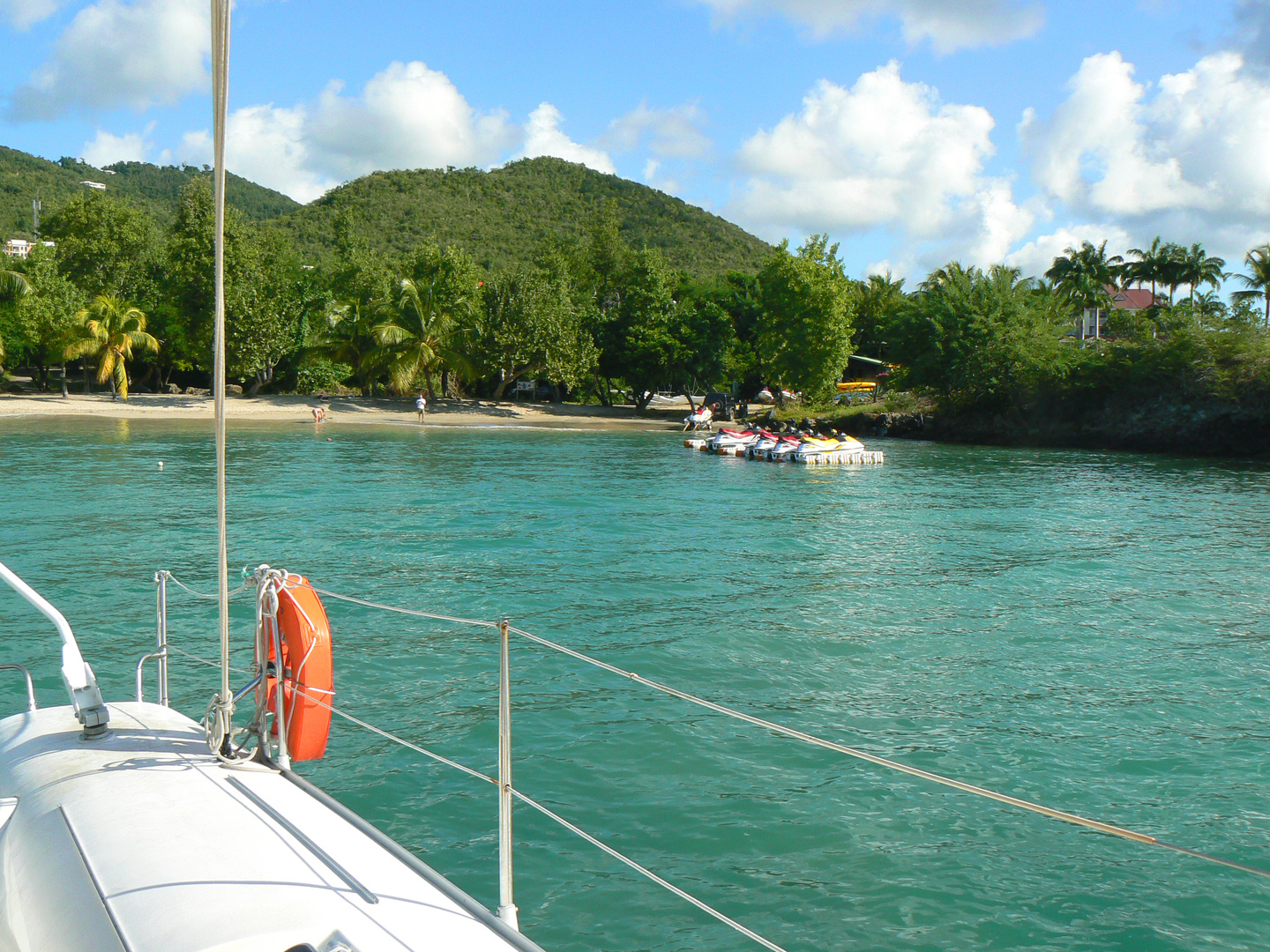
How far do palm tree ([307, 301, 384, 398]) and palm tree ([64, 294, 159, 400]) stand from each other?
32.0ft

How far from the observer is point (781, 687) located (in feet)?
35.1

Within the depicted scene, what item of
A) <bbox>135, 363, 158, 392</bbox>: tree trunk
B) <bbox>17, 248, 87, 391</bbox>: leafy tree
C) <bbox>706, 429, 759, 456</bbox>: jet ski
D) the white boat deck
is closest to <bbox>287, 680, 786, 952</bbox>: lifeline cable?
the white boat deck

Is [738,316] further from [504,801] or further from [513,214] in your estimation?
[513,214]

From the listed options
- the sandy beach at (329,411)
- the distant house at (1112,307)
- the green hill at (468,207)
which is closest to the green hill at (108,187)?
the green hill at (468,207)

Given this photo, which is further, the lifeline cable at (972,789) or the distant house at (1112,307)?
the distant house at (1112,307)

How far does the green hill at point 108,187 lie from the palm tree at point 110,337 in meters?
39.0

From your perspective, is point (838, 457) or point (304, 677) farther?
point (838, 457)

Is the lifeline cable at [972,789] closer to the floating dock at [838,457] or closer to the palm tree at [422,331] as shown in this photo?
the floating dock at [838,457]

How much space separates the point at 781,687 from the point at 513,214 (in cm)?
13329

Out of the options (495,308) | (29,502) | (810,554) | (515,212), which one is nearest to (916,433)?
(495,308)

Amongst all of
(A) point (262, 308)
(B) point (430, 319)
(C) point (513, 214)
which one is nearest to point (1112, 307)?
(B) point (430, 319)

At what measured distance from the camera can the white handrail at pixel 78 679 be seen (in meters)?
4.60

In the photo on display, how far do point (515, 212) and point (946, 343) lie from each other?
9426 centimetres

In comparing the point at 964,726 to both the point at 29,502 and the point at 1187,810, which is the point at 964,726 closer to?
the point at 1187,810
